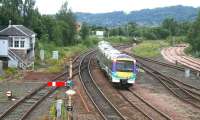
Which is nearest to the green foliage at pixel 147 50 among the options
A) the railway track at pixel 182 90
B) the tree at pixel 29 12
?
the tree at pixel 29 12

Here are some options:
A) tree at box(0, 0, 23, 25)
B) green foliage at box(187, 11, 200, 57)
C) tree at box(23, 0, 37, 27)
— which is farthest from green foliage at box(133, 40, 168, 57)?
tree at box(0, 0, 23, 25)

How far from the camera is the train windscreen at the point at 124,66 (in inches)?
1412

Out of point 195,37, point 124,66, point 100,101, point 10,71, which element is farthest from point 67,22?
point 100,101

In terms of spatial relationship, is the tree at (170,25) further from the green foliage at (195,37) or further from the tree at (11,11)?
the tree at (11,11)

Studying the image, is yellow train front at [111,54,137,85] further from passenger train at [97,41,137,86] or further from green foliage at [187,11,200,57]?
green foliage at [187,11,200,57]

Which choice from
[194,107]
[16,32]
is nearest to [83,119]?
[194,107]

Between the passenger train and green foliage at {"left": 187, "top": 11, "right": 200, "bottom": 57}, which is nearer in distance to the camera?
the passenger train

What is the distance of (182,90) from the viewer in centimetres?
3544

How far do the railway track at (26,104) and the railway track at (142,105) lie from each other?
529 centimetres

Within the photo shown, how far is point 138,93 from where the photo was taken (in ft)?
111

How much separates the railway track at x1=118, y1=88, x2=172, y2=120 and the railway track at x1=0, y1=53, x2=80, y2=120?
529 cm

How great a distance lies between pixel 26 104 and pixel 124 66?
36.3ft

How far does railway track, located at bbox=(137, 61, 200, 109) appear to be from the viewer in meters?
30.9

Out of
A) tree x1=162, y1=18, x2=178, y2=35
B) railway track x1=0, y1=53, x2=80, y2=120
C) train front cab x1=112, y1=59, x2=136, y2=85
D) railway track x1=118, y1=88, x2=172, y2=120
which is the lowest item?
railway track x1=118, y1=88, x2=172, y2=120
